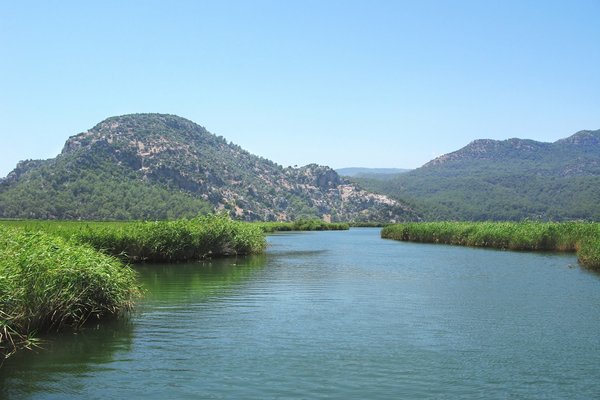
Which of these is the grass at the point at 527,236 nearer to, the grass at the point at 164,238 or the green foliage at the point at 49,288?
the grass at the point at 164,238

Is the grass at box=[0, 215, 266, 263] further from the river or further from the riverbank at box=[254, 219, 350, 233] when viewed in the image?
the riverbank at box=[254, 219, 350, 233]

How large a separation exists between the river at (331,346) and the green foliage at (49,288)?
83 centimetres

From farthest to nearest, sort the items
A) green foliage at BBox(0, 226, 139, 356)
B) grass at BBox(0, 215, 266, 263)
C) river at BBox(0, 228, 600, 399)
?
grass at BBox(0, 215, 266, 263) < green foliage at BBox(0, 226, 139, 356) < river at BBox(0, 228, 600, 399)

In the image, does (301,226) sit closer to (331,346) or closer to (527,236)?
(527,236)

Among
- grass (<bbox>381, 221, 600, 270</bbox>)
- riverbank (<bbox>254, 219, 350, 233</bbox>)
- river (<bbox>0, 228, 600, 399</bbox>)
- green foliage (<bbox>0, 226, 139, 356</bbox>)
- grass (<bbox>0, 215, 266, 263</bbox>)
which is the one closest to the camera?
river (<bbox>0, 228, 600, 399</bbox>)

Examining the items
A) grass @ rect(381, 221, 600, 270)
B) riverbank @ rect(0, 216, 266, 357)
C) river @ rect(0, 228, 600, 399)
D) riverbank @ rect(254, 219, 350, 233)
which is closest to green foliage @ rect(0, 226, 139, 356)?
riverbank @ rect(0, 216, 266, 357)

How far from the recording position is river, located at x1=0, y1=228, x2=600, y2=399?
13.3 metres

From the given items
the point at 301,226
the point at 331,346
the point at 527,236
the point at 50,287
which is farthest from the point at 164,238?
the point at 301,226

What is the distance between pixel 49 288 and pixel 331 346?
930cm

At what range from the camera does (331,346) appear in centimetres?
1709

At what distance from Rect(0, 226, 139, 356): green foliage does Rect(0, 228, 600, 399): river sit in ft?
2.73

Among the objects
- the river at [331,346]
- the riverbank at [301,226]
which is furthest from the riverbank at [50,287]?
the riverbank at [301,226]

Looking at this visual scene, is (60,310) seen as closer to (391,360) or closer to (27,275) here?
(27,275)

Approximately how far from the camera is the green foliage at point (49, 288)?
52.4 ft
